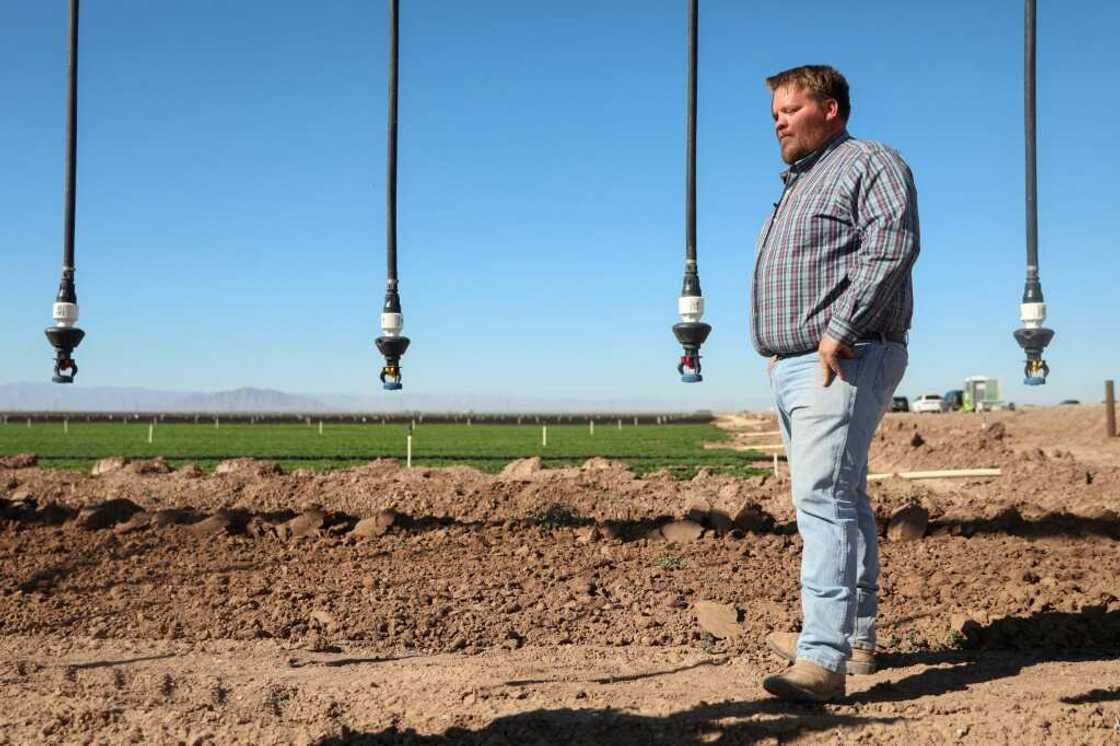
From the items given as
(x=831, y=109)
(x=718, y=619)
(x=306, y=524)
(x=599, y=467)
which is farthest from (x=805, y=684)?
(x=599, y=467)

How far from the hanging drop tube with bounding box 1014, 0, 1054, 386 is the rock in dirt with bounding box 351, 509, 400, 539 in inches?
164

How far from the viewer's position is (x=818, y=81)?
3.69 m

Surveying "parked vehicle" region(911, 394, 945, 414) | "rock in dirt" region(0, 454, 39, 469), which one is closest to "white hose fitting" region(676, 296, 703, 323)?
"rock in dirt" region(0, 454, 39, 469)

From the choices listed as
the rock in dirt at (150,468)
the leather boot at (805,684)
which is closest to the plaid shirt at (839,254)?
the leather boot at (805,684)

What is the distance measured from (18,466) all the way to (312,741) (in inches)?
469

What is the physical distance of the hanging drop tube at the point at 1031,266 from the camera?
6035 millimetres

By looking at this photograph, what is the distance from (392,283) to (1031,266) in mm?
4047

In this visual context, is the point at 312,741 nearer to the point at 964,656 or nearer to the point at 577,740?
the point at 577,740

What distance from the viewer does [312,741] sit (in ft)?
10.6

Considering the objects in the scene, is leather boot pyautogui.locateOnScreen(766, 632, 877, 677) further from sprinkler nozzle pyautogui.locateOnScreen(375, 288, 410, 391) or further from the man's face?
sprinkler nozzle pyautogui.locateOnScreen(375, 288, 410, 391)

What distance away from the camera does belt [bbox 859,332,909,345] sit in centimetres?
355

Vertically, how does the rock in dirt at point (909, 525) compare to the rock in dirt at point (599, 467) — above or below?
below

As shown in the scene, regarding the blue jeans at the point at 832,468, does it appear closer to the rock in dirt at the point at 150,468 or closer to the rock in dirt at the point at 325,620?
the rock in dirt at the point at 325,620

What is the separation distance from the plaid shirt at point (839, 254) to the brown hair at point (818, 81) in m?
0.16
